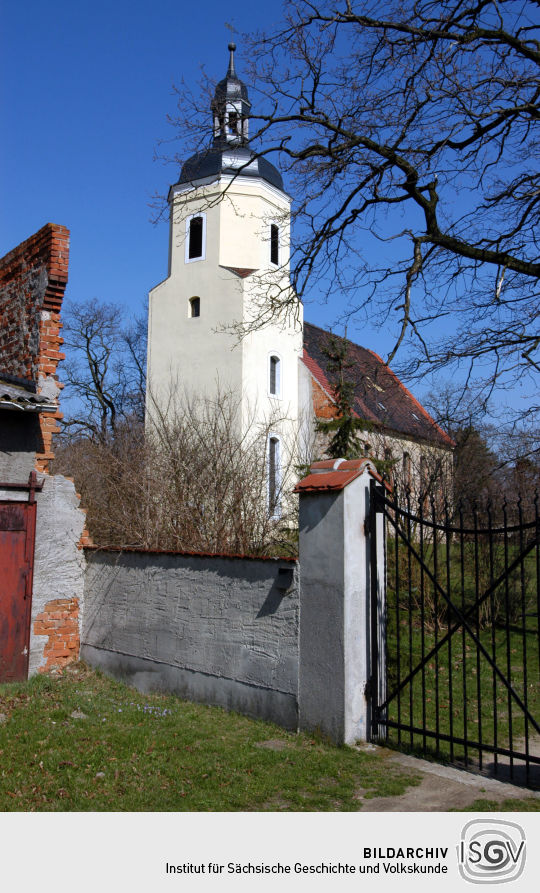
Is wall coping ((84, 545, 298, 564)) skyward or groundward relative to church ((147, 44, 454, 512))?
groundward

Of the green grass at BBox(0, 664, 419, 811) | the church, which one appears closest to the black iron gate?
the green grass at BBox(0, 664, 419, 811)

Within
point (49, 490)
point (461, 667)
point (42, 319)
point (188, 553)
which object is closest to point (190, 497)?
point (49, 490)

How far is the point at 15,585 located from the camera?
9.01 meters

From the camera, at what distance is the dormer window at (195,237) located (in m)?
28.1

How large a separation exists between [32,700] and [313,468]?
4300 millimetres

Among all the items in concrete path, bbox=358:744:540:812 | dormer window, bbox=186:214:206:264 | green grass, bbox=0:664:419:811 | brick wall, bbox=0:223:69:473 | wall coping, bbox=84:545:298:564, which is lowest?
green grass, bbox=0:664:419:811

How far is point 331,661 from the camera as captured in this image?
6.13 metres

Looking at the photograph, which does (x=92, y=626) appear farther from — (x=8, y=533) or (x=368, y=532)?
(x=368, y=532)

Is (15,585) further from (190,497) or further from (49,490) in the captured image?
(190,497)

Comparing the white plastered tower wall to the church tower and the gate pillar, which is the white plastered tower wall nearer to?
the church tower

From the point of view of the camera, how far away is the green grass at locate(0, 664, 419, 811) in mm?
5027

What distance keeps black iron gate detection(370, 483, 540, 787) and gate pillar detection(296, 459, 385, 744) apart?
0.11 m
